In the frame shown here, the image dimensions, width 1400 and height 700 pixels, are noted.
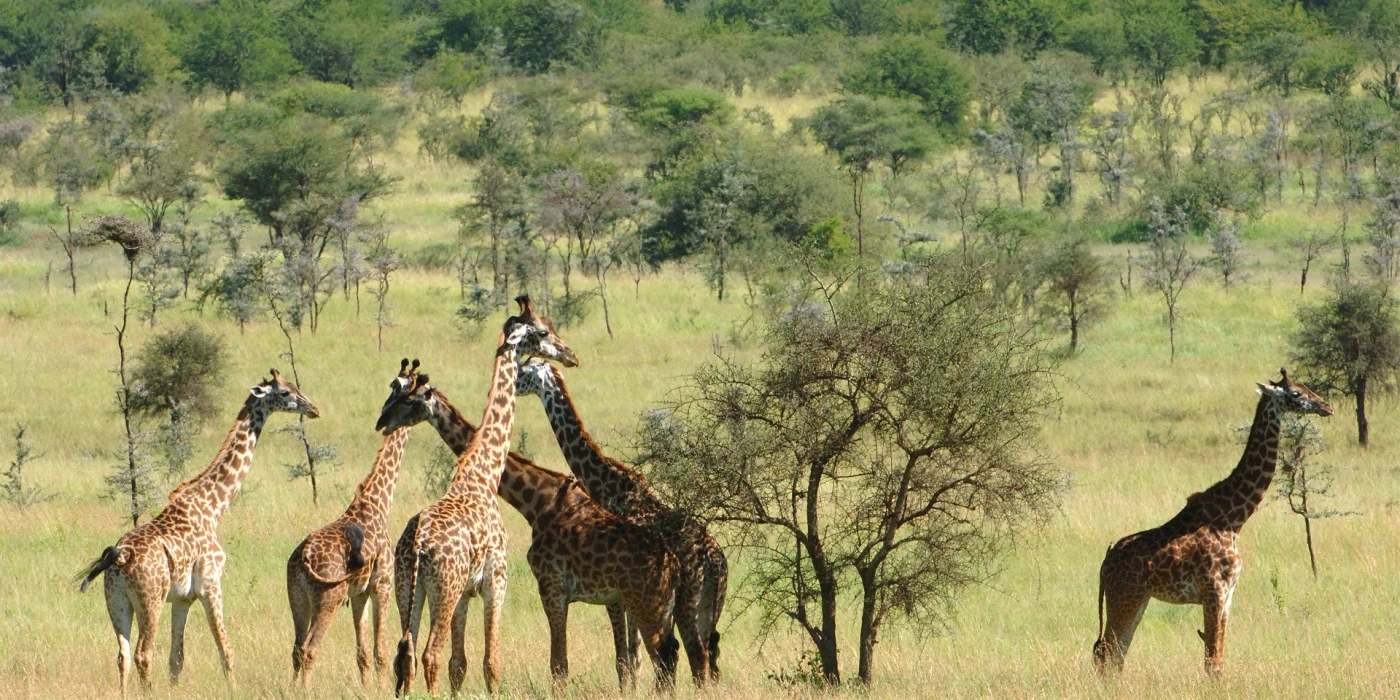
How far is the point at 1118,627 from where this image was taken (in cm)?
1084

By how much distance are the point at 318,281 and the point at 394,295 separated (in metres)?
3.07

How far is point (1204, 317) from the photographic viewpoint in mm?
31141

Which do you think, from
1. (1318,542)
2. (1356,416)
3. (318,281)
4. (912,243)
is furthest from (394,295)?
(1318,542)

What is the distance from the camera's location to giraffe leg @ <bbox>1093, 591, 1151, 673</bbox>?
422 inches

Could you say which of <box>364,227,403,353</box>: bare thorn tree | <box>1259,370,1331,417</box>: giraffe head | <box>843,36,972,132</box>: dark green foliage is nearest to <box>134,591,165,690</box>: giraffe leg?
<box>1259,370,1331,417</box>: giraffe head

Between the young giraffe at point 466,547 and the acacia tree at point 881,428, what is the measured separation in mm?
1071

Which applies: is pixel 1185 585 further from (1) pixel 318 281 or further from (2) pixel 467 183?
Answer: (2) pixel 467 183

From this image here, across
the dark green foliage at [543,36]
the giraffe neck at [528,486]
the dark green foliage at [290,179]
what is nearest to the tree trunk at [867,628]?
the giraffe neck at [528,486]

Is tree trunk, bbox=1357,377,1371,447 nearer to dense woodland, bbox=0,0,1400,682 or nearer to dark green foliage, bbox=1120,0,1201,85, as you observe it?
dense woodland, bbox=0,0,1400,682

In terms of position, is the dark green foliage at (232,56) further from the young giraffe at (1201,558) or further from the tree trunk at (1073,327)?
the young giraffe at (1201,558)

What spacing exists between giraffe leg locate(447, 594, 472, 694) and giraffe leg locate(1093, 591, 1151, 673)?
400 cm

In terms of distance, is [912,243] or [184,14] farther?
[184,14]

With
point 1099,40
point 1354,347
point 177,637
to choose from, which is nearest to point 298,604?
point 177,637

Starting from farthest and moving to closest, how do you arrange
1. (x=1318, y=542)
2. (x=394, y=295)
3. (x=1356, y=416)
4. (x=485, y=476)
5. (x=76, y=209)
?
(x=76, y=209) < (x=394, y=295) < (x=1356, y=416) < (x=1318, y=542) < (x=485, y=476)
